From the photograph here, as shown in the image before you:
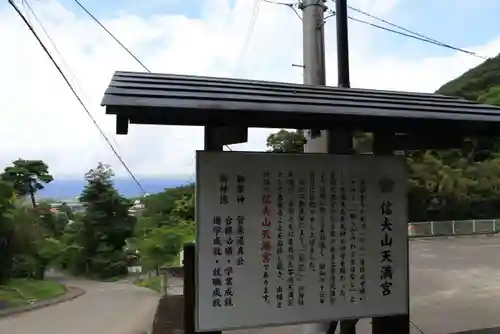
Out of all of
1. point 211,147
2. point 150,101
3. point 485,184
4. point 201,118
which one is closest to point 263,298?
point 211,147

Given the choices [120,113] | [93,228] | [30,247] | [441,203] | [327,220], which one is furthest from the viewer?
[441,203]

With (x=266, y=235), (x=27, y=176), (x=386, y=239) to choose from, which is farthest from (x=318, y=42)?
(x=27, y=176)

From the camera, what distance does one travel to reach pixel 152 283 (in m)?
13.6

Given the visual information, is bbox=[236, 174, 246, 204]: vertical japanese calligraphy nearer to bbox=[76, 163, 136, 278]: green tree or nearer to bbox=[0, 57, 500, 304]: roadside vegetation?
bbox=[0, 57, 500, 304]: roadside vegetation

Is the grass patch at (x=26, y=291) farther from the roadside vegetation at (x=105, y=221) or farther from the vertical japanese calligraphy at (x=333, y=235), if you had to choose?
the vertical japanese calligraphy at (x=333, y=235)

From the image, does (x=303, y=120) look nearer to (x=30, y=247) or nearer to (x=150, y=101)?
(x=150, y=101)

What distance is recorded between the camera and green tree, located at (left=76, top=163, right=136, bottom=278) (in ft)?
48.8

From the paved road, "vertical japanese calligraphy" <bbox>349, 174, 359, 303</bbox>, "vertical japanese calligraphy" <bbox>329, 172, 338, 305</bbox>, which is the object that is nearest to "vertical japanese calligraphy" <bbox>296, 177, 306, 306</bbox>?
"vertical japanese calligraphy" <bbox>329, 172, 338, 305</bbox>

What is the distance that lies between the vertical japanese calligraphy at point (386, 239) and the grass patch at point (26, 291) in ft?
36.1

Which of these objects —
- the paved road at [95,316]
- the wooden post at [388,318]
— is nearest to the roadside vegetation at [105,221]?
the paved road at [95,316]

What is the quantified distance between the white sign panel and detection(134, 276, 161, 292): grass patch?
1057 centimetres

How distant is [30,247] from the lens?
12945 mm

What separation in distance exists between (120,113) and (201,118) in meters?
0.37

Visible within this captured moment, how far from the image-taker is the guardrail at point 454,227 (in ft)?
59.2
